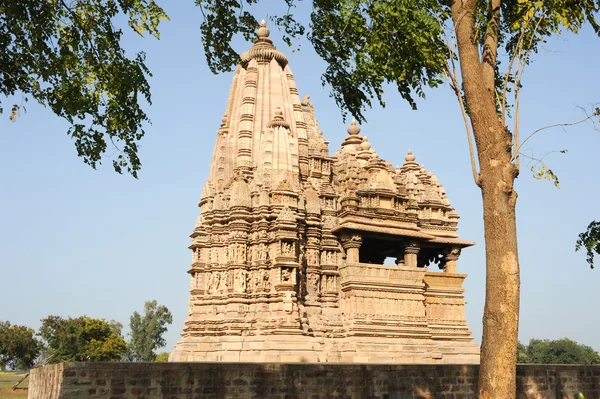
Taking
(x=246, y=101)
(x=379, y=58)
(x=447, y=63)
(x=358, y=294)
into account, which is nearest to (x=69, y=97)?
(x=379, y=58)

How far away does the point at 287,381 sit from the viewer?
12.9m

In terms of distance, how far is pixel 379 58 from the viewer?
33.3 feet

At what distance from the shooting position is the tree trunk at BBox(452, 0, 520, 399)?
831cm

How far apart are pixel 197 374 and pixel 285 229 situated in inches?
375

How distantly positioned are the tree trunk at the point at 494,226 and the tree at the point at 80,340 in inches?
1592

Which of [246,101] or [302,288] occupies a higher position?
[246,101]

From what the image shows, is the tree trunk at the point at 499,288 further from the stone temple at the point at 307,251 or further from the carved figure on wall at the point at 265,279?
the carved figure on wall at the point at 265,279

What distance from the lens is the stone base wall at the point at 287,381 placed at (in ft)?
36.8

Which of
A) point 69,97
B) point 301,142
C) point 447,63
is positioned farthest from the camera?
point 301,142

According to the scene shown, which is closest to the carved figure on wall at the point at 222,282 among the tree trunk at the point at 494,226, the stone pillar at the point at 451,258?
the stone pillar at the point at 451,258

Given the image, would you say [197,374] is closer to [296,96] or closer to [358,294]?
[358,294]

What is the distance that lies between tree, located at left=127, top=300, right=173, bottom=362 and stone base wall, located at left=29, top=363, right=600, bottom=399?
52.4 m

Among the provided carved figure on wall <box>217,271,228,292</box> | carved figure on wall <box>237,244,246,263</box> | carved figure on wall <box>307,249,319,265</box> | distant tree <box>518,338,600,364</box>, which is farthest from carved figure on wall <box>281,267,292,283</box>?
distant tree <box>518,338,600,364</box>

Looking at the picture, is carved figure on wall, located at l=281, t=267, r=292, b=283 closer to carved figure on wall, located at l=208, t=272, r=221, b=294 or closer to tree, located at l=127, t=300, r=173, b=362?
carved figure on wall, located at l=208, t=272, r=221, b=294
